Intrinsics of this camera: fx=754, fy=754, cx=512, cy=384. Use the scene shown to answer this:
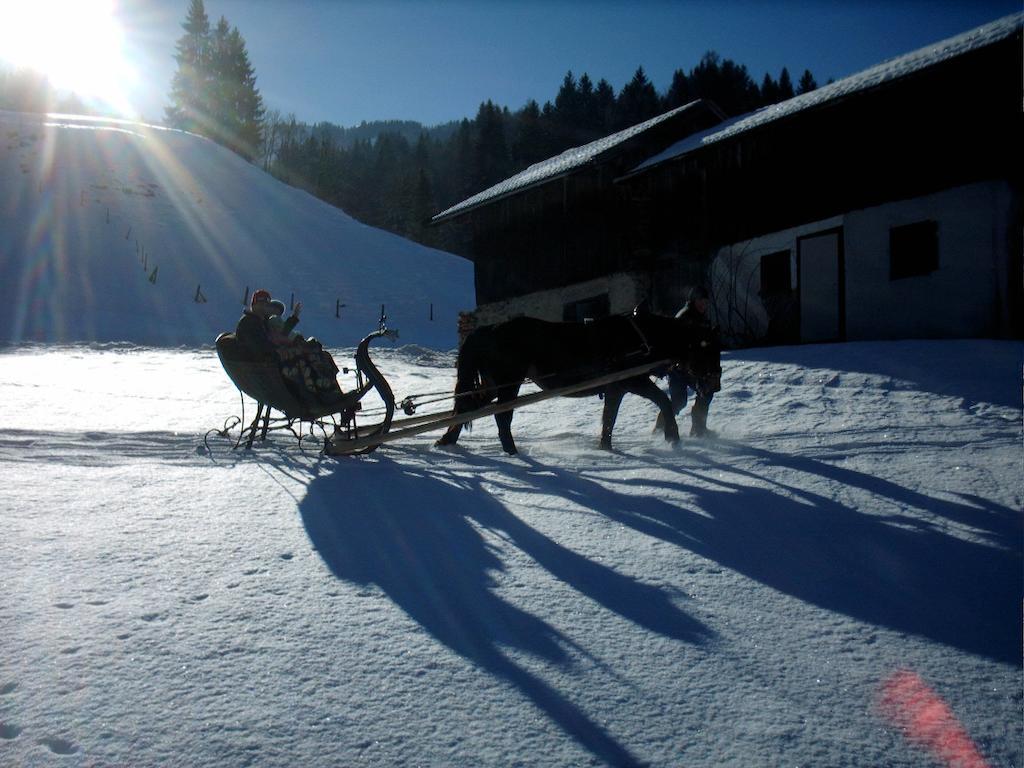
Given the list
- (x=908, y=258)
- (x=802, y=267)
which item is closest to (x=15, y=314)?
(x=802, y=267)

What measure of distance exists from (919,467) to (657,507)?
96.2 inches

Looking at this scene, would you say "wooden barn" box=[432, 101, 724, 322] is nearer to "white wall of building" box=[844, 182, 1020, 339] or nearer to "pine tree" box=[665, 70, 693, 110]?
"white wall of building" box=[844, 182, 1020, 339]

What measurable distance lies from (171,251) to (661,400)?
135 feet

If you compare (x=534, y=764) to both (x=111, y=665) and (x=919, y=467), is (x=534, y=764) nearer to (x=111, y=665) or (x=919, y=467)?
(x=111, y=665)

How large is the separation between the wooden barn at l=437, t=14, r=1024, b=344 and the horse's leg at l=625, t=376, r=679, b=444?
8.66 meters

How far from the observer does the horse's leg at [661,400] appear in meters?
→ 7.79

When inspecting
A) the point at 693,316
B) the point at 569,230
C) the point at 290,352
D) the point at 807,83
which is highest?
the point at 807,83

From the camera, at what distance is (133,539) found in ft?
12.9

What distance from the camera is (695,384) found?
841 centimetres

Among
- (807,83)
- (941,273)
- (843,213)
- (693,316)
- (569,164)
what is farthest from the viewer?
(807,83)

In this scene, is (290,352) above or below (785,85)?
below

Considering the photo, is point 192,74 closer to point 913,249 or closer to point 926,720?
point 913,249

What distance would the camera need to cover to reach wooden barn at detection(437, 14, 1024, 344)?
43.4ft

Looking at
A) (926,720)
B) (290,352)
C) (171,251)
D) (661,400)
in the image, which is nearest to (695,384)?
(661,400)
